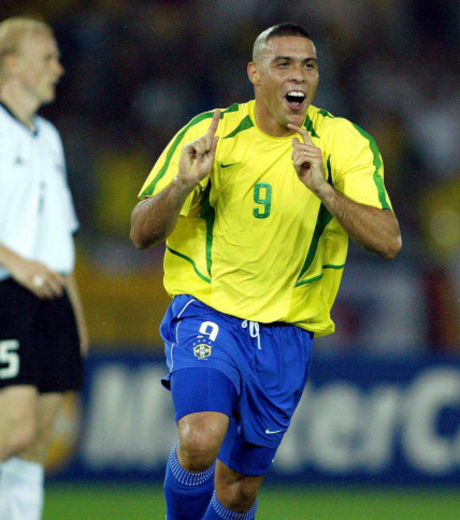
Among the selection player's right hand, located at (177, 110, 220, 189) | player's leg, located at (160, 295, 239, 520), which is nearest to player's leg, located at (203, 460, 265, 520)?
player's leg, located at (160, 295, 239, 520)

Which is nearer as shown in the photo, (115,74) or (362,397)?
(362,397)

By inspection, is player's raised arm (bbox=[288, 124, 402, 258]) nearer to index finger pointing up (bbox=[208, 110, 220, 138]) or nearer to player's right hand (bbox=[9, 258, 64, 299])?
index finger pointing up (bbox=[208, 110, 220, 138])

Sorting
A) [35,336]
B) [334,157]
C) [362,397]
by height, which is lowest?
[362,397]

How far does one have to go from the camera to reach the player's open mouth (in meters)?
3.90

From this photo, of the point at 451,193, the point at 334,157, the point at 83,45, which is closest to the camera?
the point at 334,157

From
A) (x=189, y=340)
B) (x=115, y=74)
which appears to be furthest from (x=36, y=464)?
(x=115, y=74)

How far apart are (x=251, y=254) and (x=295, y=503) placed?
281 centimetres

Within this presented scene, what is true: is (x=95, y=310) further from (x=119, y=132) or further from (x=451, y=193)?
(x=451, y=193)

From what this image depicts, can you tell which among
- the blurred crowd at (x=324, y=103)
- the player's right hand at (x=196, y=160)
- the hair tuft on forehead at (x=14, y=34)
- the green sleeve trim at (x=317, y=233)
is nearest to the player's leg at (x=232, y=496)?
the green sleeve trim at (x=317, y=233)

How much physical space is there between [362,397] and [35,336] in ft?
10.2

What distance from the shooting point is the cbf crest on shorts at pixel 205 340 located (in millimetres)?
3889

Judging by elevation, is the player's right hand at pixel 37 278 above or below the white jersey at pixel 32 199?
below

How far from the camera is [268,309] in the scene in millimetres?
4062

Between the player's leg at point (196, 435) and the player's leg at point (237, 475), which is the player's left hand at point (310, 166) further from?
the player's leg at point (237, 475)
